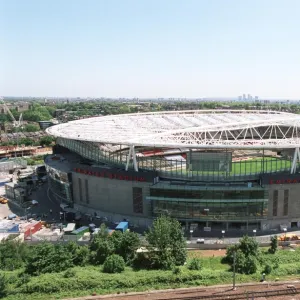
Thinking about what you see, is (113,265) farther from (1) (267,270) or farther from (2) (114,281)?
(1) (267,270)

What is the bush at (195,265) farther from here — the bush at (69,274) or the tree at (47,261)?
the tree at (47,261)

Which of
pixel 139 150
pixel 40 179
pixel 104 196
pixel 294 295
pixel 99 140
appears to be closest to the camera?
pixel 294 295

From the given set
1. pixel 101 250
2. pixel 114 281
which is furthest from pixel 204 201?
pixel 114 281

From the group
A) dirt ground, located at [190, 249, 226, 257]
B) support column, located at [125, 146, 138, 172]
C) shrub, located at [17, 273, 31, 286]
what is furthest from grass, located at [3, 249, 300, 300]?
support column, located at [125, 146, 138, 172]

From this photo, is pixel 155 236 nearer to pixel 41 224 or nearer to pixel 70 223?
pixel 70 223

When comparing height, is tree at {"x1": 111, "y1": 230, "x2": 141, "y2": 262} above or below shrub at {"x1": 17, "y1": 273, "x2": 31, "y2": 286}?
above

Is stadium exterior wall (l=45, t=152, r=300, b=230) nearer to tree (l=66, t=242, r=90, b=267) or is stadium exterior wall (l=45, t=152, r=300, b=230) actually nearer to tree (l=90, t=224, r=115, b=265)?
tree (l=90, t=224, r=115, b=265)

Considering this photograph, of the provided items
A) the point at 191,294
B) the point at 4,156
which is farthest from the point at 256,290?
the point at 4,156
